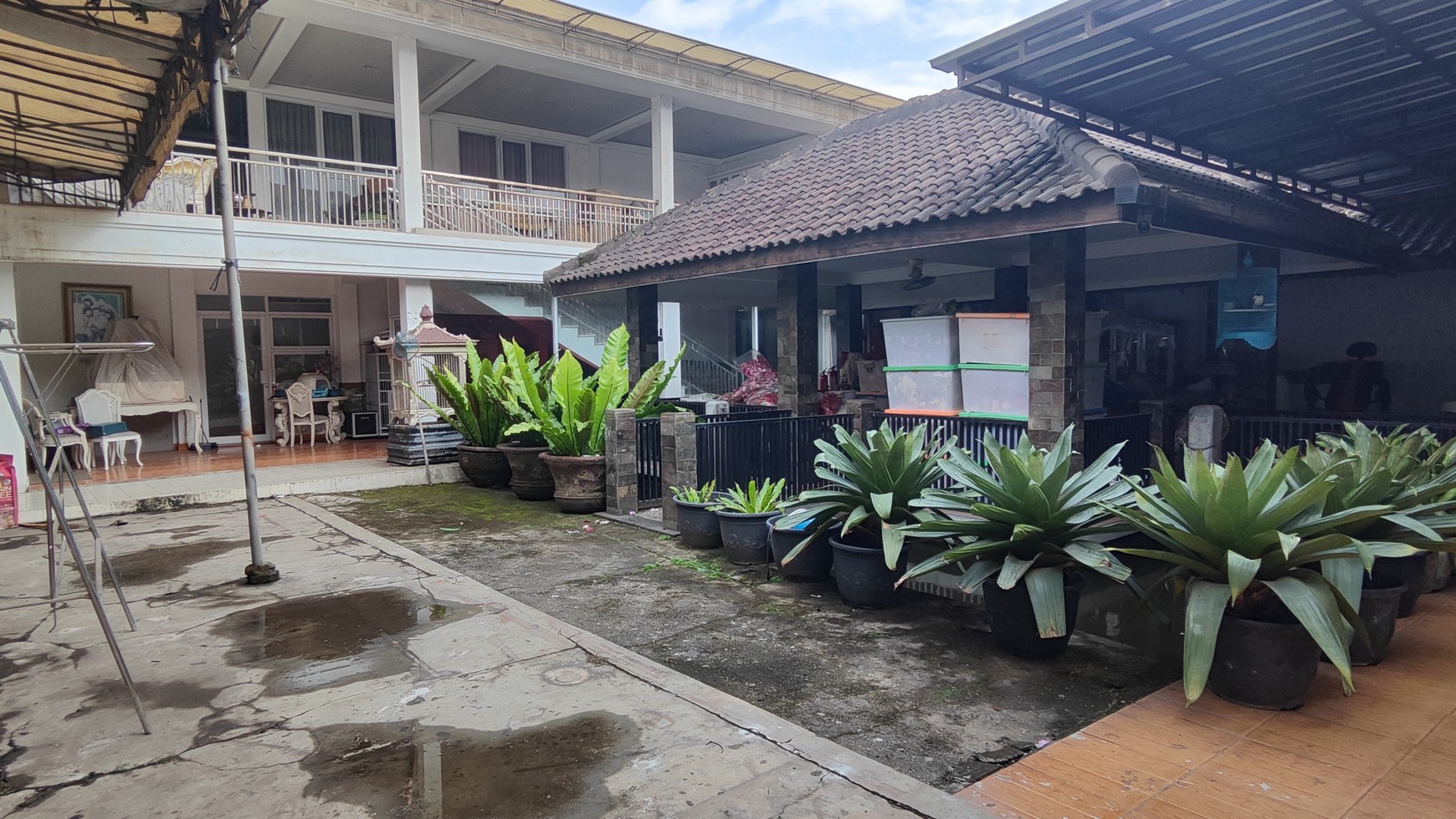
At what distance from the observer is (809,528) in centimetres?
571

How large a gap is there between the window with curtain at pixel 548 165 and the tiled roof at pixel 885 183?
22.3 ft

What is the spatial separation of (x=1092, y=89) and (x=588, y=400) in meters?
5.70

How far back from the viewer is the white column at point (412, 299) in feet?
44.6

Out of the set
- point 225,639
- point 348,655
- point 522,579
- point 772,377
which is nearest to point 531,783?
point 348,655

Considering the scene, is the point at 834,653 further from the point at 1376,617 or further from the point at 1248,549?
the point at 1376,617

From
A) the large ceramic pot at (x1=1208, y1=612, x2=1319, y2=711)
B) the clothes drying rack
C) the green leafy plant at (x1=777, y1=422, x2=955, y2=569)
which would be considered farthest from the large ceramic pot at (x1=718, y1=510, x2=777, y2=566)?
the clothes drying rack

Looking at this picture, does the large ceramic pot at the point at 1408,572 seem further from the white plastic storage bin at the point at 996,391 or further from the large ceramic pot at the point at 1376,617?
the white plastic storage bin at the point at 996,391

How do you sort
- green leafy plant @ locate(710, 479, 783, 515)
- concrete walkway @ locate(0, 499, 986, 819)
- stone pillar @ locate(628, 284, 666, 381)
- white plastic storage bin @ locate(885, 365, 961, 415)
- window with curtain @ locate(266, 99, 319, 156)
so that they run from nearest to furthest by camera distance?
1. concrete walkway @ locate(0, 499, 986, 819)
2. green leafy plant @ locate(710, 479, 783, 515)
3. white plastic storage bin @ locate(885, 365, 961, 415)
4. stone pillar @ locate(628, 284, 666, 381)
5. window with curtain @ locate(266, 99, 319, 156)

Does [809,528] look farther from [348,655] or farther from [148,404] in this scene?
[148,404]

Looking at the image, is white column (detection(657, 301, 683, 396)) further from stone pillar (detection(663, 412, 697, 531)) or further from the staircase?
stone pillar (detection(663, 412, 697, 531))

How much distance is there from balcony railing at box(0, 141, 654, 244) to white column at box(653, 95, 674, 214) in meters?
0.33

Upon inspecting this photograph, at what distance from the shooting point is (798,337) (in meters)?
9.32

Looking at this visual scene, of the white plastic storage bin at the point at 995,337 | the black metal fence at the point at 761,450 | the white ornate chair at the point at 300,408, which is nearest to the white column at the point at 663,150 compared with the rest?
the white ornate chair at the point at 300,408

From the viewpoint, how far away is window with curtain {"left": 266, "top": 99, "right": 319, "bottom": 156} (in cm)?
1538
